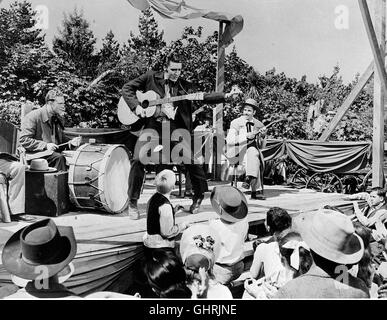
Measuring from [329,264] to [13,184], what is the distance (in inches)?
99.4

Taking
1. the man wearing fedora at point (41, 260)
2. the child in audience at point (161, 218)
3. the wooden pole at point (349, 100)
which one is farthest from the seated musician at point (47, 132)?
the wooden pole at point (349, 100)

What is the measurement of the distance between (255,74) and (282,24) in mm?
1332

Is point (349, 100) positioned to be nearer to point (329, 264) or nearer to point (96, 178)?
point (96, 178)

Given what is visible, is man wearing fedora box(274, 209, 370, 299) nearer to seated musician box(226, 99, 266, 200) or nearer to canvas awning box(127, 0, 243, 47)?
seated musician box(226, 99, 266, 200)

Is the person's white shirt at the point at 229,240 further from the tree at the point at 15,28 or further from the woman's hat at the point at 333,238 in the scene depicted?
the tree at the point at 15,28

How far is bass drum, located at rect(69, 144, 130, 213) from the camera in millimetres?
4176

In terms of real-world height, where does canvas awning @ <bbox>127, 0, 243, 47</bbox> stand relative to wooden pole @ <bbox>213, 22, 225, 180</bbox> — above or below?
above

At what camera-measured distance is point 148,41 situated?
564 cm

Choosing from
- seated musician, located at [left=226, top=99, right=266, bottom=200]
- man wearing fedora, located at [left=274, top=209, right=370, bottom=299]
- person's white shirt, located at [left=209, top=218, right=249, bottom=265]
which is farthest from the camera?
seated musician, located at [left=226, top=99, right=266, bottom=200]

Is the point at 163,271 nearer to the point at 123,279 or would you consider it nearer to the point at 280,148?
the point at 123,279

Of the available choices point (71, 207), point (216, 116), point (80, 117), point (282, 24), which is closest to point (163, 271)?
point (71, 207)

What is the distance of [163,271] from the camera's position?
3.36m

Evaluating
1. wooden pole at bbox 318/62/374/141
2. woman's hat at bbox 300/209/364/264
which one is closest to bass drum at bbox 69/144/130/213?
woman's hat at bbox 300/209/364/264

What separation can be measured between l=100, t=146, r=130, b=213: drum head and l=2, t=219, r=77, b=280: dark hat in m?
1.58
